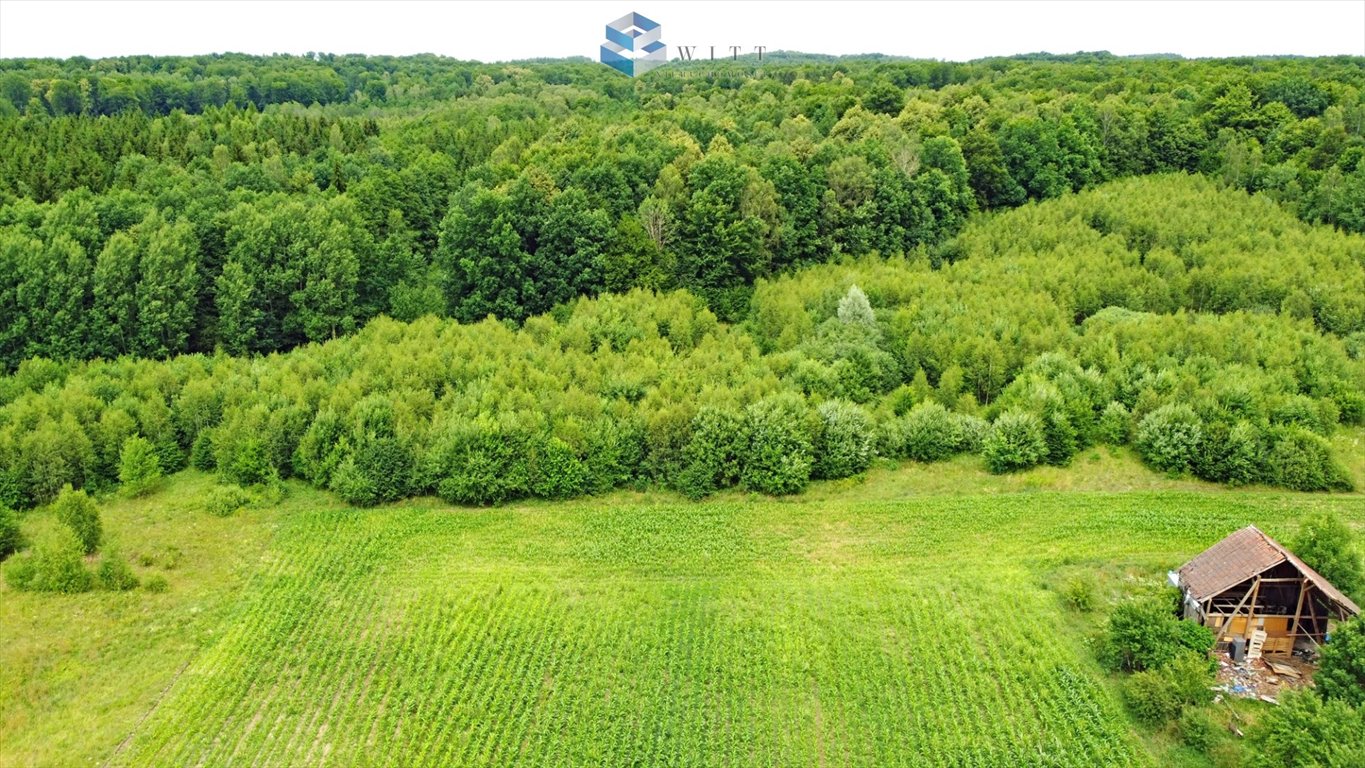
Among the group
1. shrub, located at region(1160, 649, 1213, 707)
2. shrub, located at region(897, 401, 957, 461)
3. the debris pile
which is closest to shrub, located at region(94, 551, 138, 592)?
shrub, located at region(897, 401, 957, 461)

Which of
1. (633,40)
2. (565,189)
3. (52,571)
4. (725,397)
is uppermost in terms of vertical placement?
(633,40)

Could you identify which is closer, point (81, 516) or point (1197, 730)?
point (1197, 730)

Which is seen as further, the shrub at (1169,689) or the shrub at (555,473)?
the shrub at (555,473)

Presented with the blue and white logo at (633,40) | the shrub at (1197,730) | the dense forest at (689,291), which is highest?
the blue and white logo at (633,40)

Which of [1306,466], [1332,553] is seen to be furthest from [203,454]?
[1306,466]

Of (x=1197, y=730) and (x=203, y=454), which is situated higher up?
(x=203, y=454)

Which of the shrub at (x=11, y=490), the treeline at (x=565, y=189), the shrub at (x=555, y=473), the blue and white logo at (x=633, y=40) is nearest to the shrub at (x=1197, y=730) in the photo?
the shrub at (x=555, y=473)

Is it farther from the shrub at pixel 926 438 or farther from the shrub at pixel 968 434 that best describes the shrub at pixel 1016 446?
the shrub at pixel 926 438

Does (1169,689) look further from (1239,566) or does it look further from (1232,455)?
(1232,455)
